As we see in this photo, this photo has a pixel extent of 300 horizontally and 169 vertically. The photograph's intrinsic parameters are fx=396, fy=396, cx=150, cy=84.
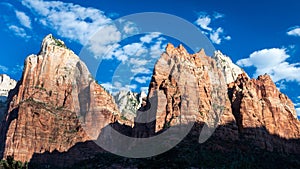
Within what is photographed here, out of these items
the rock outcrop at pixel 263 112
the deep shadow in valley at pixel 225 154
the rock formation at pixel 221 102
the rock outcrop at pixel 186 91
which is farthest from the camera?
the rock outcrop at pixel 263 112

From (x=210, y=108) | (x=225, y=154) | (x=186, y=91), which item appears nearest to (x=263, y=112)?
(x=210, y=108)

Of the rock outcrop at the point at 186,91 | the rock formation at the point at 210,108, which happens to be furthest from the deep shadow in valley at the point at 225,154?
the rock outcrop at the point at 186,91

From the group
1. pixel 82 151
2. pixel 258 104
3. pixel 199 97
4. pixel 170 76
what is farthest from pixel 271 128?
pixel 82 151

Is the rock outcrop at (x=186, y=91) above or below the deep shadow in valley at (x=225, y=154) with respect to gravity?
above

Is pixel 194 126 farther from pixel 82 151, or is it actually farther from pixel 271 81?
pixel 82 151

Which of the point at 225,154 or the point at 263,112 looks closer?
the point at 225,154

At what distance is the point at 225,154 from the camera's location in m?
124

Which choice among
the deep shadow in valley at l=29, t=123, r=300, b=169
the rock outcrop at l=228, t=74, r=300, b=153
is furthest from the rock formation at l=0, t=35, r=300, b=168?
the deep shadow in valley at l=29, t=123, r=300, b=169

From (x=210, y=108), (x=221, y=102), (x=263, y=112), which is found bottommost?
(x=210, y=108)

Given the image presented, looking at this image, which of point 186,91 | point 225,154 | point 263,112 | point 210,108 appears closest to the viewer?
point 225,154

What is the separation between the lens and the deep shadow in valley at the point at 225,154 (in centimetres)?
11238

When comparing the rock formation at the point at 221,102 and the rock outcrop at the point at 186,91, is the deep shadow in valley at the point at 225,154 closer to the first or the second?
the rock formation at the point at 221,102

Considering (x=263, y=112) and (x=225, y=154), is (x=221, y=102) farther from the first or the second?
(x=225, y=154)

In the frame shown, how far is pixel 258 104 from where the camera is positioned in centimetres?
15462
